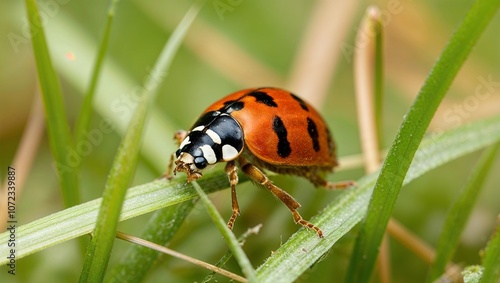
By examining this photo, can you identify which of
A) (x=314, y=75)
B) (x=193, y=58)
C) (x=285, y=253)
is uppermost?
(x=193, y=58)

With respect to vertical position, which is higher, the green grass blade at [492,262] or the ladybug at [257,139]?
the ladybug at [257,139]

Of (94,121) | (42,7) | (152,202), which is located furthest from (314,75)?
(152,202)

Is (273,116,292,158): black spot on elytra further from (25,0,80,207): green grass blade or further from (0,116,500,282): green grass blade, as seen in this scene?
(25,0,80,207): green grass blade

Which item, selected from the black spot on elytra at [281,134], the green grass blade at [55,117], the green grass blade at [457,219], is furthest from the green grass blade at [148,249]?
the green grass blade at [457,219]

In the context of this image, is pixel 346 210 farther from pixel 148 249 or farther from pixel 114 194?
pixel 114 194

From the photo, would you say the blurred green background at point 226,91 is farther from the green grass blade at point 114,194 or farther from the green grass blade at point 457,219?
the green grass blade at point 114,194

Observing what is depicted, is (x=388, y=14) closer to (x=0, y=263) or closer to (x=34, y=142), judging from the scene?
(x=34, y=142)

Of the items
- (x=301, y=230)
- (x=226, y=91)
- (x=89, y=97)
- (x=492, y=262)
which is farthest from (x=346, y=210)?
(x=226, y=91)
